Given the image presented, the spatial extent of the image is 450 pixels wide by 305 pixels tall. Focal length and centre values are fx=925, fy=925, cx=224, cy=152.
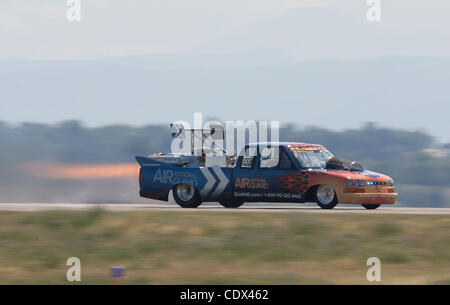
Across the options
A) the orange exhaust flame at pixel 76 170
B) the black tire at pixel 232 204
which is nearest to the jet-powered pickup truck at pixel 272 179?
the black tire at pixel 232 204

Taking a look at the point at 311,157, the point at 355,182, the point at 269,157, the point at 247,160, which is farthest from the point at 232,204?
the point at 355,182

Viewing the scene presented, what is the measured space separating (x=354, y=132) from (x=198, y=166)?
5882 centimetres

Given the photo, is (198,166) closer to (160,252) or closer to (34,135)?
(160,252)

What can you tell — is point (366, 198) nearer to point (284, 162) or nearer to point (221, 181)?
point (284, 162)

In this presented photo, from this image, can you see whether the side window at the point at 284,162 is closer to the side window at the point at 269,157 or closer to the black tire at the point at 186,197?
the side window at the point at 269,157

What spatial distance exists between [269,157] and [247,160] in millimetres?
546

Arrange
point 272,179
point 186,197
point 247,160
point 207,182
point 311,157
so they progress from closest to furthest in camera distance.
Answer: point 272,179 → point 311,157 → point 247,160 → point 207,182 → point 186,197

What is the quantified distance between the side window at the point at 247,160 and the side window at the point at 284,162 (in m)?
0.68

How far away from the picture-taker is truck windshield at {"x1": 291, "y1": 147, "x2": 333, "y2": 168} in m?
21.0

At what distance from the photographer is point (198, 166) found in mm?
22547

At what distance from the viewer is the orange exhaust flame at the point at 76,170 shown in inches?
1228

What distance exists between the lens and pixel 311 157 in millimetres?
21234

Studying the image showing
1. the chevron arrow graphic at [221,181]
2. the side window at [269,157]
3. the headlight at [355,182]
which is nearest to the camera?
the headlight at [355,182]

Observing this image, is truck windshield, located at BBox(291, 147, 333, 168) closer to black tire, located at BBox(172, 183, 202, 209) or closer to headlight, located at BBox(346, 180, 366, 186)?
headlight, located at BBox(346, 180, 366, 186)
